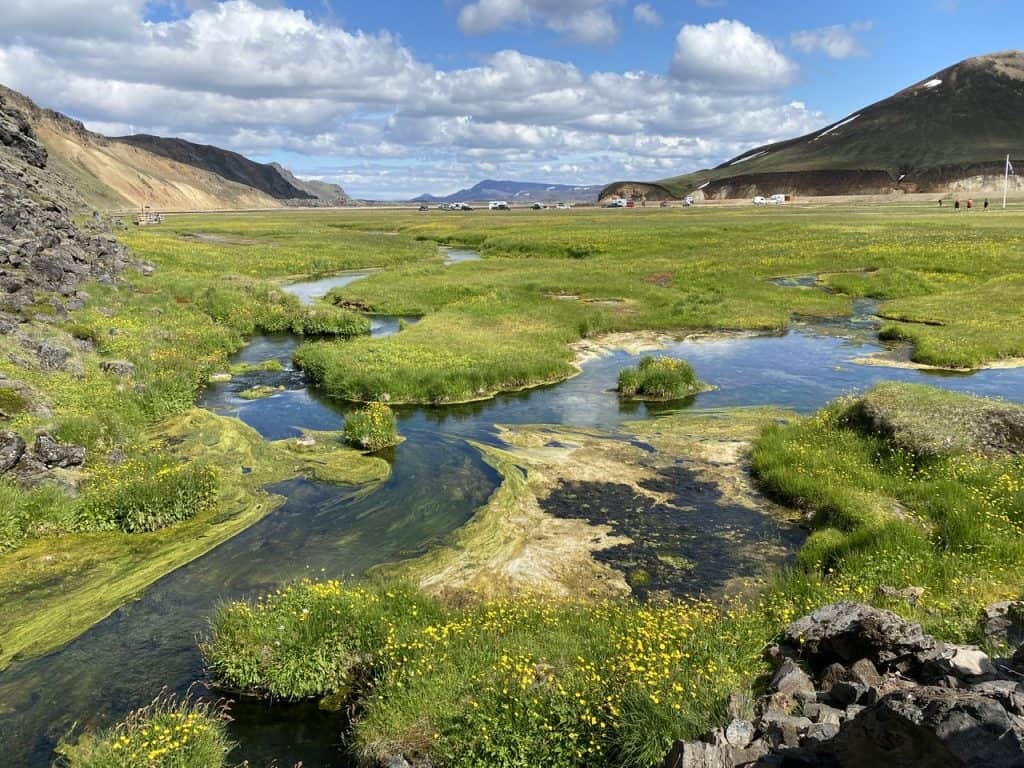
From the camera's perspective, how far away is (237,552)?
15.0 m

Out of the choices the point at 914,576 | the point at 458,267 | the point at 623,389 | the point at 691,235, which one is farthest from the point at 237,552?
the point at 691,235

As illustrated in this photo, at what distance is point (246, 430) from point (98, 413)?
451 cm

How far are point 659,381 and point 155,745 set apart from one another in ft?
71.6

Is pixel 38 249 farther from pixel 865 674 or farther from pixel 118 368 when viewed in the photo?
pixel 865 674

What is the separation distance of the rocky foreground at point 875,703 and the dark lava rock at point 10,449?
17216 millimetres

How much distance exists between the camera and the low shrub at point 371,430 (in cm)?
2152

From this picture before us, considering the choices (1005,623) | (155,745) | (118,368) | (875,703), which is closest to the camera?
(875,703)

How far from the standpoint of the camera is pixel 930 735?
18.5ft

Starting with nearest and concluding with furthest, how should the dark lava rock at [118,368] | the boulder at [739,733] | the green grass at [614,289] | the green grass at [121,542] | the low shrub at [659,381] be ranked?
the boulder at [739,733]
the green grass at [121,542]
the dark lava rock at [118,368]
the low shrub at [659,381]
the green grass at [614,289]

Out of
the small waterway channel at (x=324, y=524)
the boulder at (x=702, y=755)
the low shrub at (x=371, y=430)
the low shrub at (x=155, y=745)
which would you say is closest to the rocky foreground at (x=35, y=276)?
the small waterway channel at (x=324, y=524)

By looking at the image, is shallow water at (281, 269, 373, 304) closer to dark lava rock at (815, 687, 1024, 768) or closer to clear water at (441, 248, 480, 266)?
clear water at (441, 248, 480, 266)

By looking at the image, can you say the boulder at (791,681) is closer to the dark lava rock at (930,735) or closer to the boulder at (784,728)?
the boulder at (784,728)

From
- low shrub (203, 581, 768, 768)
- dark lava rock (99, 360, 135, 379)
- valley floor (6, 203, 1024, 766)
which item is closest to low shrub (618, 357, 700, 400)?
valley floor (6, 203, 1024, 766)

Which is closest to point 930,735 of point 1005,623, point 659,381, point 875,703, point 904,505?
point 875,703
